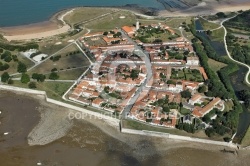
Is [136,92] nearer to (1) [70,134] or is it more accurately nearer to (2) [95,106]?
(2) [95,106]

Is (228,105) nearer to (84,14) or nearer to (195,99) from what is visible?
(195,99)

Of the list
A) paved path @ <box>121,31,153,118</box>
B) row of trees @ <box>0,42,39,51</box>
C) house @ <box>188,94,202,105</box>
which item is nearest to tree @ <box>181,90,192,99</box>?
house @ <box>188,94,202,105</box>

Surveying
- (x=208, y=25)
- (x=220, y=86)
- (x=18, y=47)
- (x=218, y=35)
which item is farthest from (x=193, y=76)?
(x=18, y=47)

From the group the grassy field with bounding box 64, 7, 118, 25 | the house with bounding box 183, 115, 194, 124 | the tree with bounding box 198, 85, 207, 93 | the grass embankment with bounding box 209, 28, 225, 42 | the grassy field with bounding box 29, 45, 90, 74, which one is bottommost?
the house with bounding box 183, 115, 194, 124

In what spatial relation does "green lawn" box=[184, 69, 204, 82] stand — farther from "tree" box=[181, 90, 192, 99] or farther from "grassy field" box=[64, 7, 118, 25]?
"grassy field" box=[64, 7, 118, 25]

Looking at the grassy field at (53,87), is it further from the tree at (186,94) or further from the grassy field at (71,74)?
the tree at (186,94)

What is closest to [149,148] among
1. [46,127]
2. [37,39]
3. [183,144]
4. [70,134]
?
[183,144]
